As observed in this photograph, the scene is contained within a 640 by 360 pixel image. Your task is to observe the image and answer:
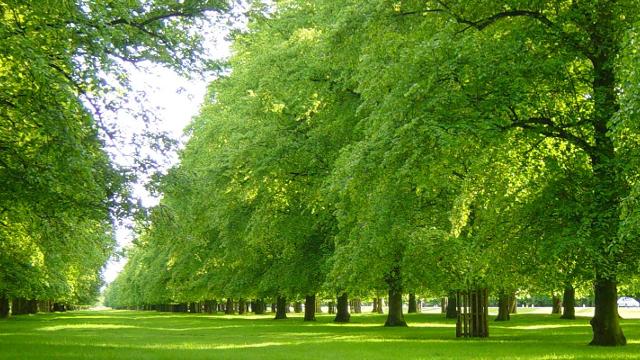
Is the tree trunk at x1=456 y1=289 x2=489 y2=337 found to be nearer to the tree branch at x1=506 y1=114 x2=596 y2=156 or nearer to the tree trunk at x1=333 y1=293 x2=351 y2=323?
the tree branch at x1=506 y1=114 x2=596 y2=156

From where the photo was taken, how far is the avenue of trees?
45.5 feet

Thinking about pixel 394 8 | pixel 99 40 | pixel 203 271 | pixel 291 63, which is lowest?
pixel 203 271

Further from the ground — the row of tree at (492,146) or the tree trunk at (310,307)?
the row of tree at (492,146)

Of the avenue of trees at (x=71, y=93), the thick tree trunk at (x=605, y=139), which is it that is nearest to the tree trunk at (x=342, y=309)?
the avenue of trees at (x=71, y=93)

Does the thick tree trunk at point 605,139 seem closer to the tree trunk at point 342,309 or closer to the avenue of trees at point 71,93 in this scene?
the avenue of trees at point 71,93

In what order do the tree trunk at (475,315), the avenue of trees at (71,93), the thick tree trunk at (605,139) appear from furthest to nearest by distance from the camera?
the tree trunk at (475,315) → the thick tree trunk at (605,139) → the avenue of trees at (71,93)

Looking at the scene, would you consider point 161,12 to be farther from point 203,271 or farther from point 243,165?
point 203,271

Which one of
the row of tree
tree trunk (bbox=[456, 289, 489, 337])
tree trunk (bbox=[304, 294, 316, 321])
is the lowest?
tree trunk (bbox=[304, 294, 316, 321])

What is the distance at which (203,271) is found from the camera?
149 feet

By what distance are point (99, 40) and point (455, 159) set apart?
→ 8.67 m

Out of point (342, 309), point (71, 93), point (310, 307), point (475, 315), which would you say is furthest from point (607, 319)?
point (310, 307)

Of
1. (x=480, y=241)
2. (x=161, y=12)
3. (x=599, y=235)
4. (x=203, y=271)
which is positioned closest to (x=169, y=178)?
(x=161, y=12)

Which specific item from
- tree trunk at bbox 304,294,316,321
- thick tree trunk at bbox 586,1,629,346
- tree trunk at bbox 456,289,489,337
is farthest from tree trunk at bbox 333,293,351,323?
thick tree trunk at bbox 586,1,629,346

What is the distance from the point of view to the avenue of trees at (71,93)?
45.5 ft
